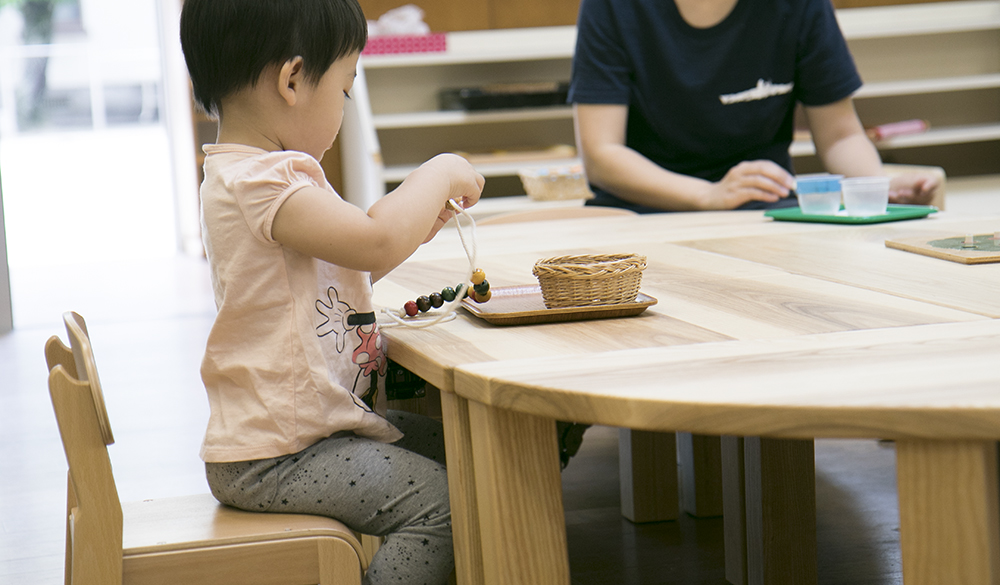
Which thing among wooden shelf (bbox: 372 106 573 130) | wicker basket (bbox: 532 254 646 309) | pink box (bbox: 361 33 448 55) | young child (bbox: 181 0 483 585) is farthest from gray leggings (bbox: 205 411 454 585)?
pink box (bbox: 361 33 448 55)

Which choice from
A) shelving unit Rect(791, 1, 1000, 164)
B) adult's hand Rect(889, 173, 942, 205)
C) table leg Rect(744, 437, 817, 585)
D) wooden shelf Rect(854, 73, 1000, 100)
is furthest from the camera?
shelving unit Rect(791, 1, 1000, 164)

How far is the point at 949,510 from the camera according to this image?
688 mm

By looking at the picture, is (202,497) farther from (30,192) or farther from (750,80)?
(30,192)

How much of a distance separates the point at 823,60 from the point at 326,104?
4.44ft

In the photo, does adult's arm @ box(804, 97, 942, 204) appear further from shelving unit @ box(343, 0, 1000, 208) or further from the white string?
shelving unit @ box(343, 0, 1000, 208)

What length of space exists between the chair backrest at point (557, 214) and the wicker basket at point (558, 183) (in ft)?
4.35

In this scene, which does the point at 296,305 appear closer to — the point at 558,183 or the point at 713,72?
the point at 713,72

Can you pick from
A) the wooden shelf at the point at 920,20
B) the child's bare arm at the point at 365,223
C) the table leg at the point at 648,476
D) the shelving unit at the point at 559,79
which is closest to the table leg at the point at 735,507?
the table leg at the point at 648,476

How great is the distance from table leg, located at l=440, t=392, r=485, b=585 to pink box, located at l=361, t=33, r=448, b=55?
11.3 feet

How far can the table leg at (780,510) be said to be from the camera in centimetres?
144

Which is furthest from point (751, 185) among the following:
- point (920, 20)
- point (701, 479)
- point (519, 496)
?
point (920, 20)

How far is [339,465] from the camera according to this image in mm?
1021

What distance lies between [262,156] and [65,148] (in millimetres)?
9033

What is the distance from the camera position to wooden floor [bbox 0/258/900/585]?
1789 millimetres
